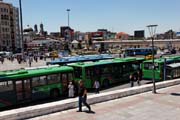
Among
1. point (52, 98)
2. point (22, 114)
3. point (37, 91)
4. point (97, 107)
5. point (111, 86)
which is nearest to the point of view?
point (22, 114)

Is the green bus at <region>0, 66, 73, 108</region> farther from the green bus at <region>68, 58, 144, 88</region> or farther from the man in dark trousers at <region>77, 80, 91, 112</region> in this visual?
the man in dark trousers at <region>77, 80, 91, 112</region>

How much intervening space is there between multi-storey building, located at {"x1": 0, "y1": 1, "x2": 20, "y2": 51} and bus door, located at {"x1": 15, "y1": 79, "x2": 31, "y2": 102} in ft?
292

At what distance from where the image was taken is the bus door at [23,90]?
56.0 ft

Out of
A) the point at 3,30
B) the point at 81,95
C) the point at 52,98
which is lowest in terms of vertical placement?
the point at 52,98

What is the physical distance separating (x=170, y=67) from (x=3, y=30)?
89386 mm

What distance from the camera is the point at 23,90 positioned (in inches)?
684

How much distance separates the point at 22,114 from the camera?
1167 centimetres

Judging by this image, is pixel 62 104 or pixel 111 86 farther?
pixel 111 86

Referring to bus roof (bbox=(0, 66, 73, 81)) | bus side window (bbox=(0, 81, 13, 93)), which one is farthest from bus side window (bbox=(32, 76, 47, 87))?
bus side window (bbox=(0, 81, 13, 93))

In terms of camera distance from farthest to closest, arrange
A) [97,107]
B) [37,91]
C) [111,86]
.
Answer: [111,86] → [37,91] → [97,107]

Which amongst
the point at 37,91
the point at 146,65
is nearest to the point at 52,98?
the point at 37,91

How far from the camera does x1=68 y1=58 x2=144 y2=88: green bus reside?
72.4ft

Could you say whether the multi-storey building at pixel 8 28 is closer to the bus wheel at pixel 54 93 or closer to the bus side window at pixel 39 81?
the bus wheel at pixel 54 93

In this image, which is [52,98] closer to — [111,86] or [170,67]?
[111,86]
